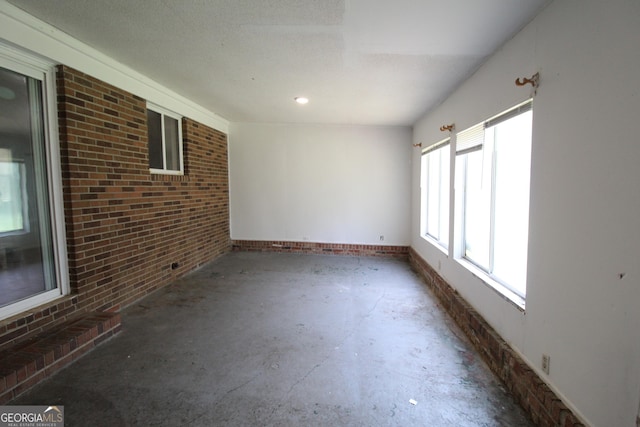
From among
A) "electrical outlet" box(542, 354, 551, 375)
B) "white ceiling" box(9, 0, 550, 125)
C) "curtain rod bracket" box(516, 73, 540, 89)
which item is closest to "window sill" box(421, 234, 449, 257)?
"electrical outlet" box(542, 354, 551, 375)

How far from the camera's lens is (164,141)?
4.26 metres

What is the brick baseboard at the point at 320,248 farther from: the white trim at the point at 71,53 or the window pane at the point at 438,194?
the white trim at the point at 71,53

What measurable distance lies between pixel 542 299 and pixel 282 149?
5.24 meters

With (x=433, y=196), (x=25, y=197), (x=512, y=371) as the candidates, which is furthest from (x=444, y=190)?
(x=25, y=197)

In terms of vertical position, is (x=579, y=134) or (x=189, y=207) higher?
(x=579, y=134)

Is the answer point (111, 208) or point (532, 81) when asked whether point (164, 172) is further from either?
point (532, 81)

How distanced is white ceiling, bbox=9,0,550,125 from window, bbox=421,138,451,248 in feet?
2.98

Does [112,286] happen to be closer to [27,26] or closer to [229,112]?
[27,26]

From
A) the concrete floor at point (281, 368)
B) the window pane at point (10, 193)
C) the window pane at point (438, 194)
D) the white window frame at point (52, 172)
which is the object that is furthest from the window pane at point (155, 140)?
the window pane at point (438, 194)

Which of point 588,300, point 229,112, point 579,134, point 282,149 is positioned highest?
point 229,112

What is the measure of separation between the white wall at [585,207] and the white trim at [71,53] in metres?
3.80

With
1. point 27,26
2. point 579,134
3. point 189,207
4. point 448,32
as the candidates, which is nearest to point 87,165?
point 27,26

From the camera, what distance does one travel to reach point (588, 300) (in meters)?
1.54

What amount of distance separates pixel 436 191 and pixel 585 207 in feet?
10.6
